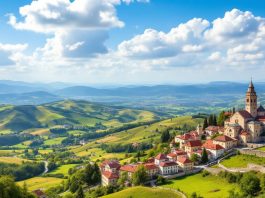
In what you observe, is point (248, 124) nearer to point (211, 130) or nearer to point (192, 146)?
point (211, 130)

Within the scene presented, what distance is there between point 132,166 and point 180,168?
1530 centimetres

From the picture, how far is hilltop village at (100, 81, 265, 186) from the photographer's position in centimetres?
10712

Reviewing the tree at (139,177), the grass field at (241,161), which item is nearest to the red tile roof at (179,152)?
the grass field at (241,161)

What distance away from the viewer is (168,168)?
351 feet

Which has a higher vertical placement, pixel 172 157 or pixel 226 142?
pixel 226 142

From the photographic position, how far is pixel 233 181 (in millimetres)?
88875

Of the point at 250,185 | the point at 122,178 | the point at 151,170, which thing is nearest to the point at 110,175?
the point at 122,178

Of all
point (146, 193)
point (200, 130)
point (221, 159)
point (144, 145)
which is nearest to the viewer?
point (146, 193)

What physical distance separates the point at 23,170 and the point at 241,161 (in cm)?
12934

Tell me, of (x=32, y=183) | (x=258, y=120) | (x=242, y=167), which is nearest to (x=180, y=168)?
(x=242, y=167)

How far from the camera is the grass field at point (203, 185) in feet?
268

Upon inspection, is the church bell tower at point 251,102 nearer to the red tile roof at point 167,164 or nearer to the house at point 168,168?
the red tile roof at point 167,164

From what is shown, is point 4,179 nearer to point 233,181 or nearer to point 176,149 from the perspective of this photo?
point 233,181

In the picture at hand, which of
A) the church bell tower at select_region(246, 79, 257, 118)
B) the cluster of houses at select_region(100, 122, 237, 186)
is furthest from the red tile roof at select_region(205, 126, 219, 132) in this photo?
the church bell tower at select_region(246, 79, 257, 118)
